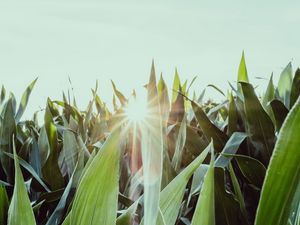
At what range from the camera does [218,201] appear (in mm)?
438

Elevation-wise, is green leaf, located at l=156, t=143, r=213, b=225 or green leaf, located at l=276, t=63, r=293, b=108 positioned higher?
green leaf, located at l=276, t=63, r=293, b=108

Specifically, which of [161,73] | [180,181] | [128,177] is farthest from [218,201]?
[161,73]

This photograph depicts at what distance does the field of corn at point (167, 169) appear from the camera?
0.27m

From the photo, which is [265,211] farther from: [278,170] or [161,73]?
[161,73]

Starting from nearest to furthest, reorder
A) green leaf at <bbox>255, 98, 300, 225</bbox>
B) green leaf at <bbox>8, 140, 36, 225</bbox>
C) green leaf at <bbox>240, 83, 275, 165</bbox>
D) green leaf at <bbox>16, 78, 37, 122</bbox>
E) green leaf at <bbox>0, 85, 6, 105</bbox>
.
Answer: green leaf at <bbox>255, 98, 300, 225</bbox>, green leaf at <bbox>8, 140, 36, 225</bbox>, green leaf at <bbox>240, 83, 275, 165</bbox>, green leaf at <bbox>16, 78, 37, 122</bbox>, green leaf at <bbox>0, 85, 6, 105</bbox>

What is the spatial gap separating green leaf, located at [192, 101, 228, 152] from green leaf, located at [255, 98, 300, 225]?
367 millimetres

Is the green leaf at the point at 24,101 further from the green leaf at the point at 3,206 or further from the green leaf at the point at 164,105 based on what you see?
the green leaf at the point at 3,206

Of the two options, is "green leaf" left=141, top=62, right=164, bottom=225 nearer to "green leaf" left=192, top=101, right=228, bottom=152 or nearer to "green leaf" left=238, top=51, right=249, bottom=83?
"green leaf" left=192, top=101, right=228, bottom=152

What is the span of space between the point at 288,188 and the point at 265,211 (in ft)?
0.07

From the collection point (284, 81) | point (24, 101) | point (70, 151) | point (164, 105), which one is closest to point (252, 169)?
point (164, 105)

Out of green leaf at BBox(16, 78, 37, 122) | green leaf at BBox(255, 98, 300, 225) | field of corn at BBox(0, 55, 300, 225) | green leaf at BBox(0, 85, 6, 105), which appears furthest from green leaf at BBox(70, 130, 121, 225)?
green leaf at BBox(0, 85, 6, 105)

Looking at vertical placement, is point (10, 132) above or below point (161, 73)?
below

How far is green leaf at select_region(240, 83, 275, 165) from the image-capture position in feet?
1.96

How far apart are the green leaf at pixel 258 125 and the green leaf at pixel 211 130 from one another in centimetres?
5
